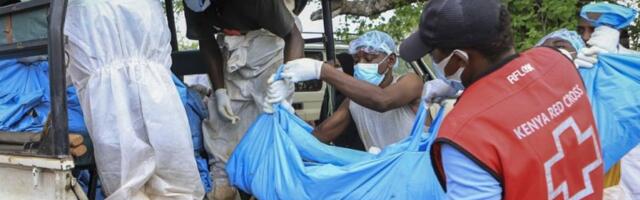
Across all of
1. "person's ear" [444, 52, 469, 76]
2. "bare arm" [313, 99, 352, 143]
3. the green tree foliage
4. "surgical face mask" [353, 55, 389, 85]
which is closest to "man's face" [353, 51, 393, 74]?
"surgical face mask" [353, 55, 389, 85]

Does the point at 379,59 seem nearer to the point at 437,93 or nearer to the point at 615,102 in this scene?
the point at 437,93

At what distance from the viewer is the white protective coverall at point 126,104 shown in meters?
2.12

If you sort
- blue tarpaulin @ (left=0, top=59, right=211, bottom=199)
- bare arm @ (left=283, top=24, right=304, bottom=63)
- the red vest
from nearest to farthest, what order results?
the red vest < blue tarpaulin @ (left=0, top=59, right=211, bottom=199) < bare arm @ (left=283, top=24, right=304, bottom=63)

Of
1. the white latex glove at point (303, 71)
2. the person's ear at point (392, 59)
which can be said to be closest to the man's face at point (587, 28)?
the person's ear at point (392, 59)

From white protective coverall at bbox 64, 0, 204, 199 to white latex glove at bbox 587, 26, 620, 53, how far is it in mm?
2113

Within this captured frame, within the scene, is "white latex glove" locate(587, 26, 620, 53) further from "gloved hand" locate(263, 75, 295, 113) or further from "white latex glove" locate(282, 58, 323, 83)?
"gloved hand" locate(263, 75, 295, 113)

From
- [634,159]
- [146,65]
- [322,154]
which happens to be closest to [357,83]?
[322,154]

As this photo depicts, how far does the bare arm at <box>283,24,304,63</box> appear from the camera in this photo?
3.04 m

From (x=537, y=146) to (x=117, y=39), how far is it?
1.47m

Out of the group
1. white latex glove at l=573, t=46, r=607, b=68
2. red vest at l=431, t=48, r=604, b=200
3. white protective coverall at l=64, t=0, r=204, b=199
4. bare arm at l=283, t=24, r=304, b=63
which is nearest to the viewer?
red vest at l=431, t=48, r=604, b=200

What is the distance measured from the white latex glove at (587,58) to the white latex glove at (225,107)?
1576 millimetres

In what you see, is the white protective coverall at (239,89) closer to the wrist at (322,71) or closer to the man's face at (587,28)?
the wrist at (322,71)

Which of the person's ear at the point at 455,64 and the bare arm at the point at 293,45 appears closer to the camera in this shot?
the person's ear at the point at 455,64

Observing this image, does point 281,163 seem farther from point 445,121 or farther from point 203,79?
point 203,79
